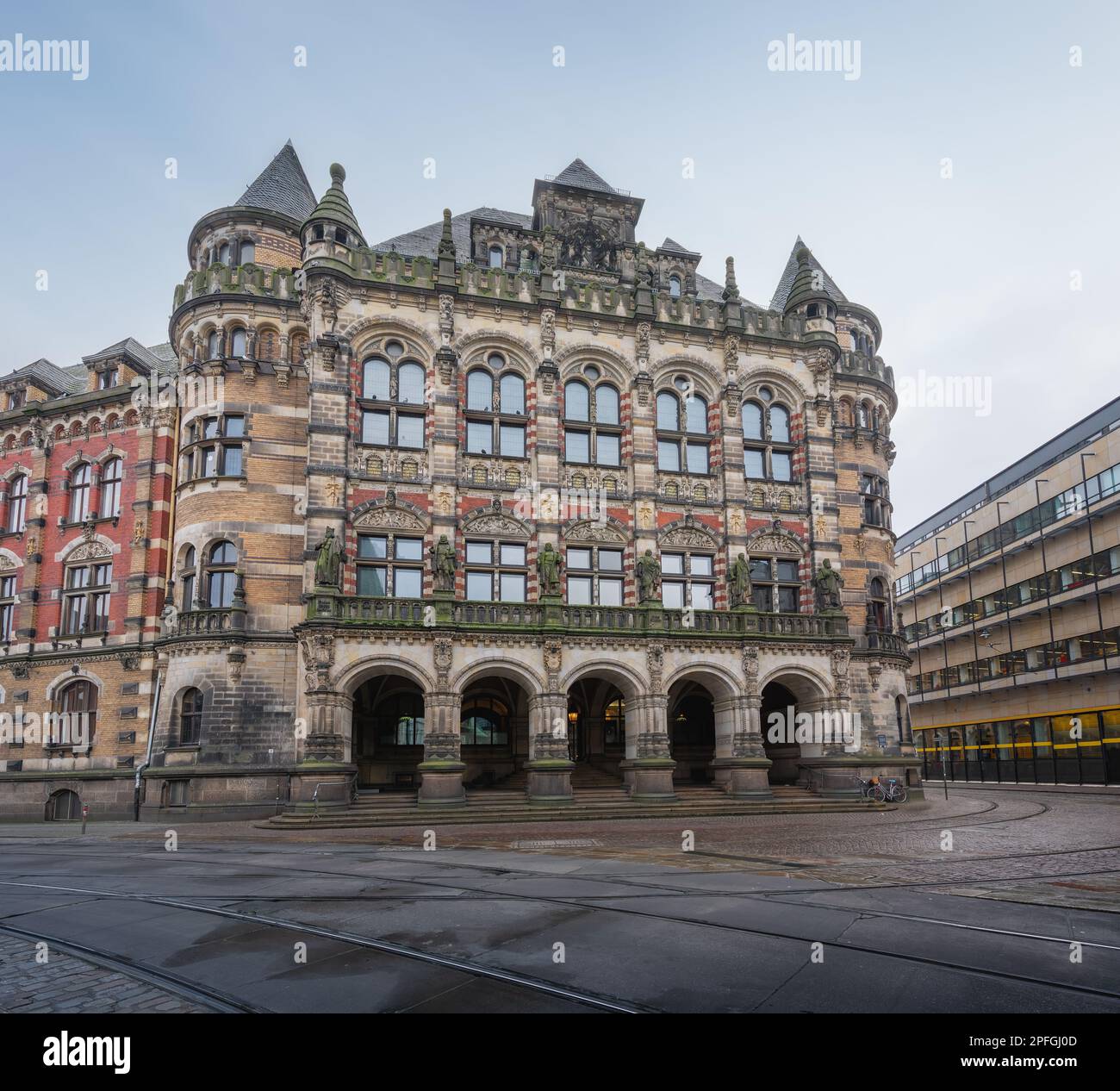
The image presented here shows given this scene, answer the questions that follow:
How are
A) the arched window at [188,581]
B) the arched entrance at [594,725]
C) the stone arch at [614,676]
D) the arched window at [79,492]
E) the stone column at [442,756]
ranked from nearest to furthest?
the stone column at [442,756] → the stone arch at [614,676] → the arched window at [188,581] → the arched entrance at [594,725] → the arched window at [79,492]

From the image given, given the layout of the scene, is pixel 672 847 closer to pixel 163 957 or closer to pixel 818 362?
pixel 163 957

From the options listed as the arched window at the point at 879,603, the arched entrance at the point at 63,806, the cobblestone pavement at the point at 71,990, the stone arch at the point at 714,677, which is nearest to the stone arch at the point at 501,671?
the stone arch at the point at 714,677

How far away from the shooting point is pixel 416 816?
24188 mm

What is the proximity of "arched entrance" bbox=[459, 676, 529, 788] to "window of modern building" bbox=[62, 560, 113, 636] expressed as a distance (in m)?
14.3

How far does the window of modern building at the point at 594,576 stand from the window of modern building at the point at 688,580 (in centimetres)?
180

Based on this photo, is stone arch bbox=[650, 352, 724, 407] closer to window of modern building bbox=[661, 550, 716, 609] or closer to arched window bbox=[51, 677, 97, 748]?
window of modern building bbox=[661, 550, 716, 609]

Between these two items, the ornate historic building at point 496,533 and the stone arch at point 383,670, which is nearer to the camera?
the stone arch at point 383,670

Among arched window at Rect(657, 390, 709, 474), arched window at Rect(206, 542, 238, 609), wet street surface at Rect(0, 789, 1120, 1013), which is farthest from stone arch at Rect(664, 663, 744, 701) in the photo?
arched window at Rect(206, 542, 238, 609)

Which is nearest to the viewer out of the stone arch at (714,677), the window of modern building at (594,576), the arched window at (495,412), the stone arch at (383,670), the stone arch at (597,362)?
the stone arch at (383,670)

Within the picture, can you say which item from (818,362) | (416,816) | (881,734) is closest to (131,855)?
(416,816)

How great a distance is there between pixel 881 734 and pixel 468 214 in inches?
1134

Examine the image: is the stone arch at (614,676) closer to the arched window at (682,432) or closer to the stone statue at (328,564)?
the stone statue at (328,564)

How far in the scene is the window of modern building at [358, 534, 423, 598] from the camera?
2819 centimetres

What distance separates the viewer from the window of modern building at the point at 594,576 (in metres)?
30.1
